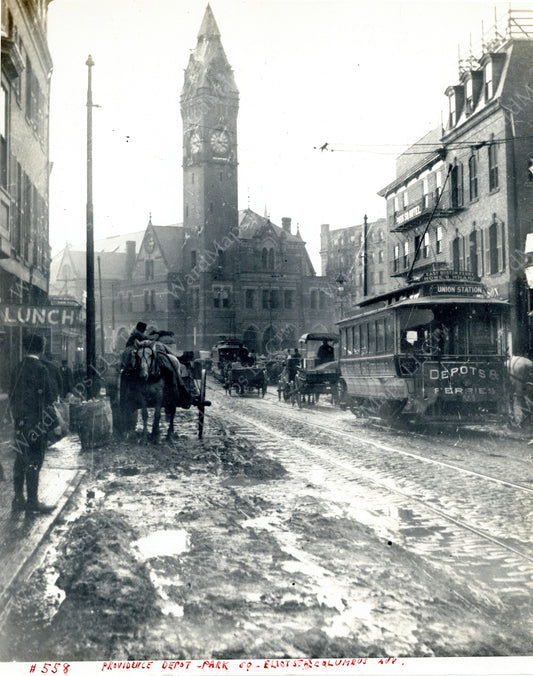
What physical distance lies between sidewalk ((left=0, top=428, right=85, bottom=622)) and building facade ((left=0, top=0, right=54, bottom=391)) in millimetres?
1365

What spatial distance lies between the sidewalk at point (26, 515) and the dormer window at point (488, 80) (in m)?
21.8

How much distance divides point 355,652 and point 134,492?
4.11 m

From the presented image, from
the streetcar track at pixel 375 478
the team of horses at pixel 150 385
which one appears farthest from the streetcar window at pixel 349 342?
the team of horses at pixel 150 385

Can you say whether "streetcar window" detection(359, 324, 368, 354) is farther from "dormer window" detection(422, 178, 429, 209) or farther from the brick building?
the brick building

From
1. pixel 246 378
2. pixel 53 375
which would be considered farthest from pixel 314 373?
pixel 53 375

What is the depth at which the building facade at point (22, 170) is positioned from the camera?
7.01 m

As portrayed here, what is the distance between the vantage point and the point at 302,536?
5570mm

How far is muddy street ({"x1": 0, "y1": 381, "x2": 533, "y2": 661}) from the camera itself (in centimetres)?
370

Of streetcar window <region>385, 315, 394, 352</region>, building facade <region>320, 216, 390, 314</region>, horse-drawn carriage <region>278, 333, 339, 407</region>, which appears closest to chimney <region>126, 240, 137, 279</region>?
building facade <region>320, 216, 390, 314</region>

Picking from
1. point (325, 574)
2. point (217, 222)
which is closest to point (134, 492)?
point (325, 574)

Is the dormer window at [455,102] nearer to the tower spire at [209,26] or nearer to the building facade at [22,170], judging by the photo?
the building facade at [22,170]

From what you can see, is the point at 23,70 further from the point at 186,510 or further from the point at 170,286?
the point at 170,286

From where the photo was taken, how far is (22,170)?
9688 millimetres

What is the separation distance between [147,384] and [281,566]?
706 centimetres
